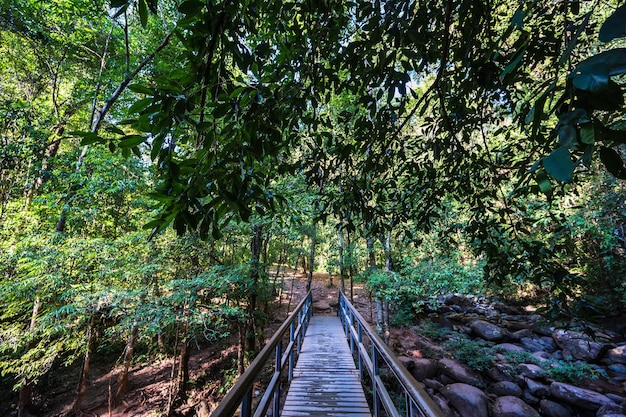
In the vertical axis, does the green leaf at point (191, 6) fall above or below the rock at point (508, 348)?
above

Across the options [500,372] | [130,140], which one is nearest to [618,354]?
[500,372]

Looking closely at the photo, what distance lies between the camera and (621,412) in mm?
5285

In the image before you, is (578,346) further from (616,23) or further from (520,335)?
(616,23)

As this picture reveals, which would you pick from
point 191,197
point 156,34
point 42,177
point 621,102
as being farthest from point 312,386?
point 156,34

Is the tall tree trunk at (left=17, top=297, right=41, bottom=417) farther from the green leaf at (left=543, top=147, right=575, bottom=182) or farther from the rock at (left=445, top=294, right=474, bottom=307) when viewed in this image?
the rock at (left=445, top=294, right=474, bottom=307)

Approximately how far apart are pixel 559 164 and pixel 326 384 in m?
3.76

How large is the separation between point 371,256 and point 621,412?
5.64m

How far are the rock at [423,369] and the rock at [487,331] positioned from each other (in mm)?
3075

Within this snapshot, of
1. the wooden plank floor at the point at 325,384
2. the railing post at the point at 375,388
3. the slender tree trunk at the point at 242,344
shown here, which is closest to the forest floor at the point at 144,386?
the slender tree trunk at the point at 242,344

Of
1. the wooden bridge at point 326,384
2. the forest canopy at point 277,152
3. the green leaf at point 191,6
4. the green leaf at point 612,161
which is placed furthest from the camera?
the wooden bridge at point 326,384

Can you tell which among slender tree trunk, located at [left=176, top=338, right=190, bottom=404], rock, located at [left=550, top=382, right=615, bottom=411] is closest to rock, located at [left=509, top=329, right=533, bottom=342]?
rock, located at [left=550, top=382, right=615, bottom=411]

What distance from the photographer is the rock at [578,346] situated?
7504 millimetres

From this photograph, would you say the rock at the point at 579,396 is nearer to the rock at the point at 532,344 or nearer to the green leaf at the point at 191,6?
the rock at the point at 532,344

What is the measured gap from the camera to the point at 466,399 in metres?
5.79
